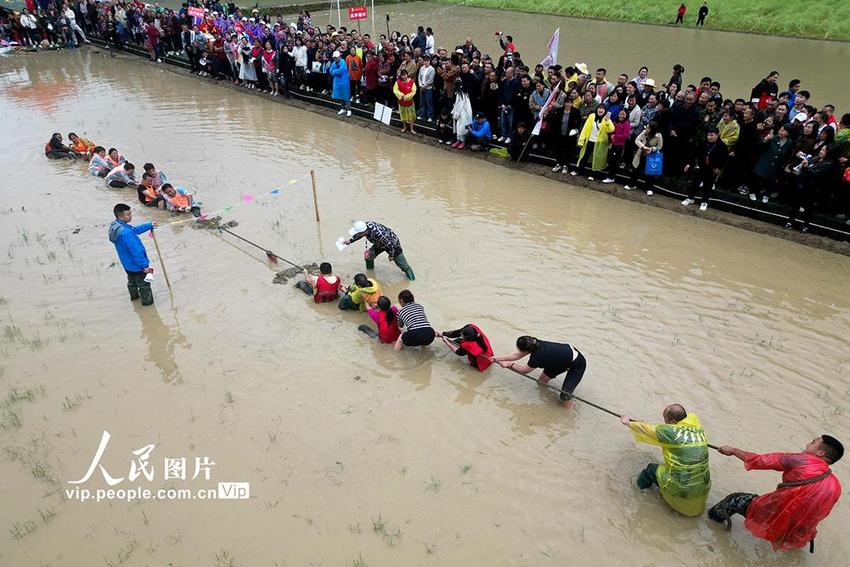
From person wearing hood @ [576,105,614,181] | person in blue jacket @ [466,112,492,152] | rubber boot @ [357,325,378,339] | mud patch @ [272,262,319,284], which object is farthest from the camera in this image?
person in blue jacket @ [466,112,492,152]

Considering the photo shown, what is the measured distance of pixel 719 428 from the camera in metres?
6.48

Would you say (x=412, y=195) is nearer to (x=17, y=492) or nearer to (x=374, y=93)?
(x=374, y=93)

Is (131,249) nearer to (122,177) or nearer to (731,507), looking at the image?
(122,177)

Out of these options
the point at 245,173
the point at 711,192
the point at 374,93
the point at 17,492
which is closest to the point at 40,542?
the point at 17,492

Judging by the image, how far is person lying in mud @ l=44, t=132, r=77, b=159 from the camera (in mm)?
14578

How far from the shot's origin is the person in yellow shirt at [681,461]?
17.4 feet

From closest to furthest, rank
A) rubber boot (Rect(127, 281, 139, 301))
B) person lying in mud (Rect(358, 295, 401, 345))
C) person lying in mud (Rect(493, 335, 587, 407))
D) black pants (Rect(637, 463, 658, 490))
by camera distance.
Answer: black pants (Rect(637, 463, 658, 490)) → person lying in mud (Rect(493, 335, 587, 407)) → person lying in mud (Rect(358, 295, 401, 345)) → rubber boot (Rect(127, 281, 139, 301))

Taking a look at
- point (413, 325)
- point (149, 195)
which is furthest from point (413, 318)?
point (149, 195)

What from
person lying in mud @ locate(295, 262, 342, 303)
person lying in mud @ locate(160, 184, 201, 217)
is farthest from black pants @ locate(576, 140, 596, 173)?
person lying in mud @ locate(160, 184, 201, 217)

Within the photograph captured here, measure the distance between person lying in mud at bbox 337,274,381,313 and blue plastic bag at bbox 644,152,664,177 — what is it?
617 centimetres

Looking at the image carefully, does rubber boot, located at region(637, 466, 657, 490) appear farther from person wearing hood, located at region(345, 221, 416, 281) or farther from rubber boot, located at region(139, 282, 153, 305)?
rubber boot, located at region(139, 282, 153, 305)

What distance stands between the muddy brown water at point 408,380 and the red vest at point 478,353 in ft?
0.59

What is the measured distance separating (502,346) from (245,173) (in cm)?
844

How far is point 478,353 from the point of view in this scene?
729 centimetres
